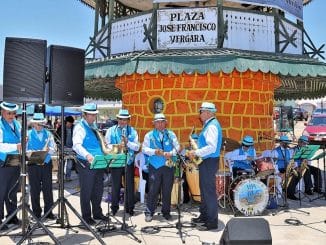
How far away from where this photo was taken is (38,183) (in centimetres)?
677

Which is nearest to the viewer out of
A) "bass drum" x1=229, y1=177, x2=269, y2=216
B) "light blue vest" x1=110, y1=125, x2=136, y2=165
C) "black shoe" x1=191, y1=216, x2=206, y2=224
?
"black shoe" x1=191, y1=216, x2=206, y2=224

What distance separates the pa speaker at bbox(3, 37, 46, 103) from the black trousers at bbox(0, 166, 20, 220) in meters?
1.41

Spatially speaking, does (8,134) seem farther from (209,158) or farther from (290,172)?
(290,172)

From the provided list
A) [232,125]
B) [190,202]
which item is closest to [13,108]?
[190,202]

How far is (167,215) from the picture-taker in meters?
6.92

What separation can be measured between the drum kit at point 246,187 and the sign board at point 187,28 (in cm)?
244

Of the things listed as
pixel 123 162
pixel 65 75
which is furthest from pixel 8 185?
pixel 65 75

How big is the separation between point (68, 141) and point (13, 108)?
6.34 meters

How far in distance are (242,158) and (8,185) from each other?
4.27m

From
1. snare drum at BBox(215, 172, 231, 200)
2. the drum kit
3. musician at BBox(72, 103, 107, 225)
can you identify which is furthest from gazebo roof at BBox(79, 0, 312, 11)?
musician at BBox(72, 103, 107, 225)

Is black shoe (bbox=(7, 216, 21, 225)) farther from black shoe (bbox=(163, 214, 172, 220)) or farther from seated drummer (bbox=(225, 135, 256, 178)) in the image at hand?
seated drummer (bbox=(225, 135, 256, 178))

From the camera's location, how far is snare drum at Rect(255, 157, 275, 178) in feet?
23.7

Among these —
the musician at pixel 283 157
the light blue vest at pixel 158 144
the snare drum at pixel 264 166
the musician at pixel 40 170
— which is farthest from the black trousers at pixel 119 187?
the musician at pixel 283 157

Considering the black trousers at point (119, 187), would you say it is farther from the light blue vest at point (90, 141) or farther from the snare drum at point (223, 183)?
the snare drum at point (223, 183)
